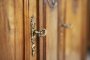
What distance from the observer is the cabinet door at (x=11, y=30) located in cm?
75

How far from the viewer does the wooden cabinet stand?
777mm

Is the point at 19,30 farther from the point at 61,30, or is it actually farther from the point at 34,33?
the point at 61,30

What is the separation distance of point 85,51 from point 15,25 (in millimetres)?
1072

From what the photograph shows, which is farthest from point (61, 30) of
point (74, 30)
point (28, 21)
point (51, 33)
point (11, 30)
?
point (11, 30)

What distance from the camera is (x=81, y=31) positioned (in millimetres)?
1609

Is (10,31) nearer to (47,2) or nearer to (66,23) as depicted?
(47,2)

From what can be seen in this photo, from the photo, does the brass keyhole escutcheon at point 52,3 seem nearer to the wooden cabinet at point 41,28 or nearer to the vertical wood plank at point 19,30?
the wooden cabinet at point 41,28

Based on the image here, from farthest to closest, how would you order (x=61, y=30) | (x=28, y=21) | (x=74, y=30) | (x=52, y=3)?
(x=74, y=30), (x=61, y=30), (x=52, y=3), (x=28, y=21)

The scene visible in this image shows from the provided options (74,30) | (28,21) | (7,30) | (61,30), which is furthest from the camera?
(74,30)

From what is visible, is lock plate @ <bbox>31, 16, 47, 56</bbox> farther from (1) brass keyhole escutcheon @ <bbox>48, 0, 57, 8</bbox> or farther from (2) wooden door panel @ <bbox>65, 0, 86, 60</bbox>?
(2) wooden door panel @ <bbox>65, 0, 86, 60</bbox>

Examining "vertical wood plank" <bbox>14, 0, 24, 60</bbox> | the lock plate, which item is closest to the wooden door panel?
the lock plate

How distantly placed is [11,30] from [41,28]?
23cm

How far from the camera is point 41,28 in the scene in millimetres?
985

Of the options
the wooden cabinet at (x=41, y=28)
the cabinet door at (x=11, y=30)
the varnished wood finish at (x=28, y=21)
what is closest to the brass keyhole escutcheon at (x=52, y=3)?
the wooden cabinet at (x=41, y=28)
